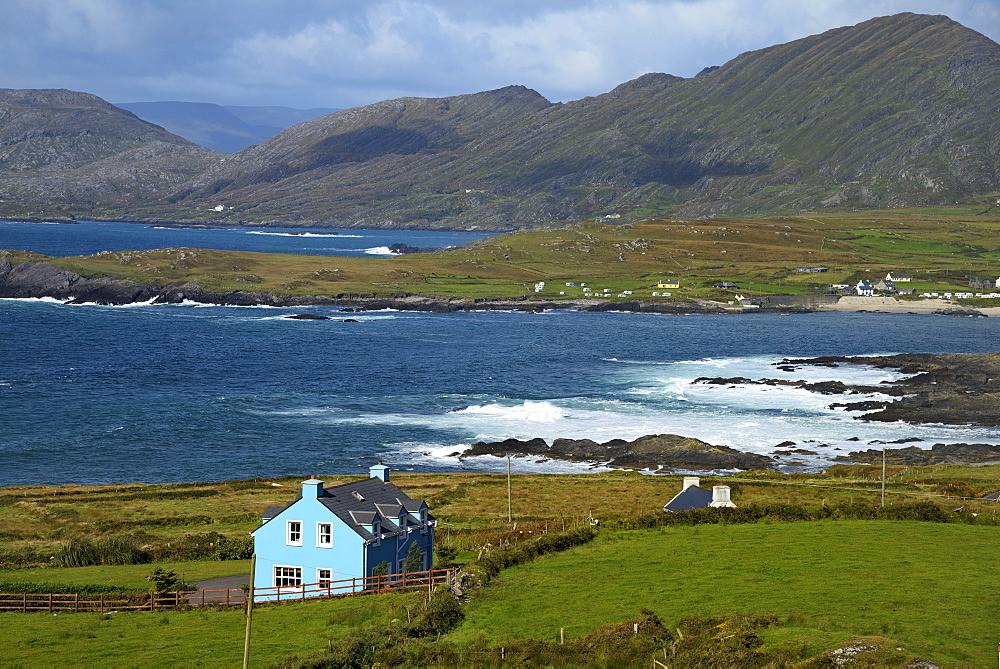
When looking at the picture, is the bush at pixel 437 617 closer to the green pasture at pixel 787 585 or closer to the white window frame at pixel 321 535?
the green pasture at pixel 787 585

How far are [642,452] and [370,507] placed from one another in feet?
153

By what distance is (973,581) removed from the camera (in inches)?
1272

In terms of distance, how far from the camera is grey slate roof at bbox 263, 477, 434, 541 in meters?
36.4

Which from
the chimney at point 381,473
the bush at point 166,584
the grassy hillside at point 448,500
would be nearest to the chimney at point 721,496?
the grassy hillside at point 448,500

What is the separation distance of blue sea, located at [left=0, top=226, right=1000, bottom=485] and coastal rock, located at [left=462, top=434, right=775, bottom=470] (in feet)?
7.67

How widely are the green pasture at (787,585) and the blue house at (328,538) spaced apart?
4682mm

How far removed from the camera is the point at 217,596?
3547 cm

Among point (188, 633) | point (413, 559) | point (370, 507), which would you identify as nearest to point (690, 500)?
point (413, 559)

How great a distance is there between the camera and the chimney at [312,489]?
36.4 meters

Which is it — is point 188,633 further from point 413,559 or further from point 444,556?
point 444,556

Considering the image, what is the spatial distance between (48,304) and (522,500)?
15088 centimetres

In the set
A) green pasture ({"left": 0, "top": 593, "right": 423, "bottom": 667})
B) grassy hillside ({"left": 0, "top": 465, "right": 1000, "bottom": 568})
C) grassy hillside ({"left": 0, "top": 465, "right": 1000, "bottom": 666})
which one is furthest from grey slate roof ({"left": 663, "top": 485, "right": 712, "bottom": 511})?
green pasture ({"left": 0, "top": 593, "right": 423, "bottom": 667})

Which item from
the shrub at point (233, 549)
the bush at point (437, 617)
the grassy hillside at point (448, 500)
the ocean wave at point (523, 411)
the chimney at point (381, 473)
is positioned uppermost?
the chimney at point (381, 473)

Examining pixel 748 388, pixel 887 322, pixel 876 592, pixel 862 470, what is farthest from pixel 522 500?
pixel 887 322
